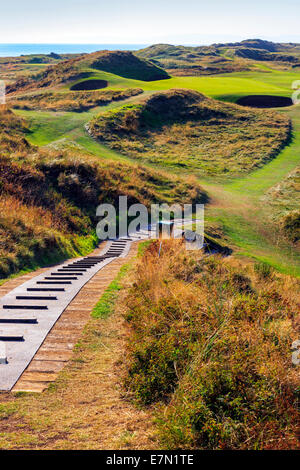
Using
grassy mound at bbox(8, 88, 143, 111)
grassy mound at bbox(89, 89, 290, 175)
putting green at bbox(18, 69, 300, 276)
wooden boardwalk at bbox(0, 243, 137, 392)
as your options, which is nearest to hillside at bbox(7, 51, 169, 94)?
grassy mound at bbox(8, 88, 143, 111)

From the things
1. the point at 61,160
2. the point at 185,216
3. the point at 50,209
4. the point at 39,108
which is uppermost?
the point at 39,108

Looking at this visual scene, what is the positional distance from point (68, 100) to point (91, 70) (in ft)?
59.7

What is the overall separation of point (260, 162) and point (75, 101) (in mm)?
23120

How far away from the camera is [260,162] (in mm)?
33125

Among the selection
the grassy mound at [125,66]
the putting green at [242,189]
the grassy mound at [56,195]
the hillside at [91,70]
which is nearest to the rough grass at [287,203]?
the putting green at [242,189]

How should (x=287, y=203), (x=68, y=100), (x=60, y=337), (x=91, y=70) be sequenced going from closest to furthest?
(x=60, y=337)
(x=287, y=203)
(x=68, y=100)
(x=91, y=70)

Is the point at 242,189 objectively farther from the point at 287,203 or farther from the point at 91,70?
the point at 91,70

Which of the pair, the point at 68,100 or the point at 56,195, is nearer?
the point at 56,195

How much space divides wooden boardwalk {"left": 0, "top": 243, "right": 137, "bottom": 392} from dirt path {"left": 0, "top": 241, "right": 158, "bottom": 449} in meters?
0.14

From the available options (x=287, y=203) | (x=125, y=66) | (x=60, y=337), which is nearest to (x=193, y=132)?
(x=287, y=203)

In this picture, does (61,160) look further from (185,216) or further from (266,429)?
(266,429)

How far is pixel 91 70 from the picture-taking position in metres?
58.3

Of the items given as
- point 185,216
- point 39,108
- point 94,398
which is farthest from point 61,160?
point 39,108

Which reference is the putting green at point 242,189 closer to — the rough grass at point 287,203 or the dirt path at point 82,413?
the rough grass at point 287,203
